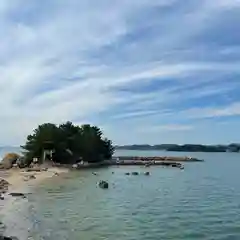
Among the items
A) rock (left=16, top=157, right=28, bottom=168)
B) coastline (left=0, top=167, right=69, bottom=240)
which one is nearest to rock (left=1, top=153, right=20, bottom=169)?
rock (left=16, top=157, right=28, bottom=168)

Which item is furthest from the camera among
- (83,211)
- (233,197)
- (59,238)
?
(233,197)

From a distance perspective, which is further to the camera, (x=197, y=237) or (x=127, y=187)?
(x=127, y=187)

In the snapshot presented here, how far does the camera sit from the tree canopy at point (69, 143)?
433 feet

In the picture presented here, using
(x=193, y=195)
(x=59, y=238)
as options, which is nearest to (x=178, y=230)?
(x=59, y=238)

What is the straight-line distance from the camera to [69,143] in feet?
470

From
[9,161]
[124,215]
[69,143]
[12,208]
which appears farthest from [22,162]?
[124,215]

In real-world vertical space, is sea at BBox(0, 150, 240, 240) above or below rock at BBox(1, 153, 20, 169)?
below

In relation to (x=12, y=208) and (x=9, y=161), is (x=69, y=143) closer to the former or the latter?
(x=9, y=161)

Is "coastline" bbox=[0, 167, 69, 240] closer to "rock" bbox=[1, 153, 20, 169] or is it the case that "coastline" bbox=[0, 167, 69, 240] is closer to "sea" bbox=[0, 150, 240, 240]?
"sea" bbox=[0, 150, 240, 240]

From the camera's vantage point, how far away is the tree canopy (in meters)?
132

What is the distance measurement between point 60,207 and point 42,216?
657 cm

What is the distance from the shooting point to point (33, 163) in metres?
132

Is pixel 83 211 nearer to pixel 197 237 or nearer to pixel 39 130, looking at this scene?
pixel 197 237

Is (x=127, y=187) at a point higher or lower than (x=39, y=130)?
lower
